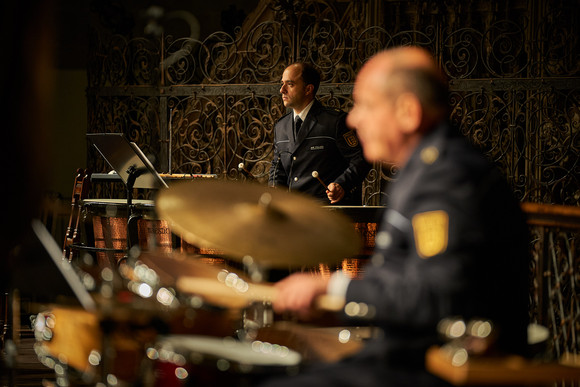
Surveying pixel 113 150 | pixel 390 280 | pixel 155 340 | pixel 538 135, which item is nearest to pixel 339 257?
pixel 390 280

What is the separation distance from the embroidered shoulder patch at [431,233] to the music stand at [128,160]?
3440 millimetres

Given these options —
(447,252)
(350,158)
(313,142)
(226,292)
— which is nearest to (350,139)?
(350,158)

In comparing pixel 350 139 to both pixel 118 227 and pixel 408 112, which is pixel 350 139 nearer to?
pixel 118 227

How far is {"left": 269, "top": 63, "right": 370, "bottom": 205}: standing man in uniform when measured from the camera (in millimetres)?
5738

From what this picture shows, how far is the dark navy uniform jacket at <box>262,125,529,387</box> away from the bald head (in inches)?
2.1

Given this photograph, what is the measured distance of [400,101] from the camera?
6.90ft

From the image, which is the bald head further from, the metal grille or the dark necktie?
the metal grille

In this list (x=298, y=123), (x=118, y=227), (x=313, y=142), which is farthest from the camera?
(x=118, y=227)

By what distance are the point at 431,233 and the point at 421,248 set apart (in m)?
0.05

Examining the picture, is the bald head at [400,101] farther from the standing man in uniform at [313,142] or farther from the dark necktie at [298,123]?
the dark necktie at [298,123]

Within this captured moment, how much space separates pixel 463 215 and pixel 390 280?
238 millimetres

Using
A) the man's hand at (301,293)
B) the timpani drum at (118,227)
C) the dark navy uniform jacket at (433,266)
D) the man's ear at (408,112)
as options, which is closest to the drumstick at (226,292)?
the man's hand at (301,293)

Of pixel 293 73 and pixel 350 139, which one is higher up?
pixel 293 73

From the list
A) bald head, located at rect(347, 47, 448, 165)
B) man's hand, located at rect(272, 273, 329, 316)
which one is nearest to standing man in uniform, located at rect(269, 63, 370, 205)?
bald head, located at rect(347, 47, 448, 165)
